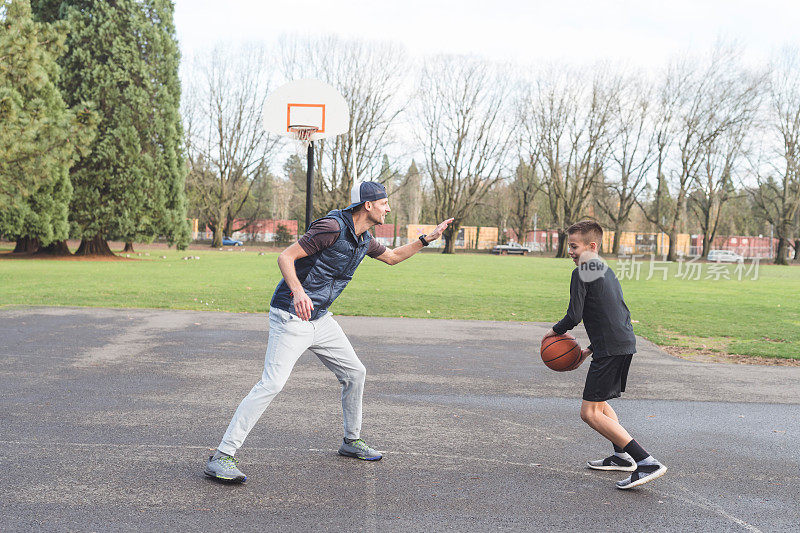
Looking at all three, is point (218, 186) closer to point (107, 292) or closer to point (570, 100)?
point (570, 100)

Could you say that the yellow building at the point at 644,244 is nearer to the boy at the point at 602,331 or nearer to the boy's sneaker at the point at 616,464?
the boy's sneaker at the point at 616,464

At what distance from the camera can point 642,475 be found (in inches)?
166

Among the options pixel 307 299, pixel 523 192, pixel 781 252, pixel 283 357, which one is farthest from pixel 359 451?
pixel 523 192

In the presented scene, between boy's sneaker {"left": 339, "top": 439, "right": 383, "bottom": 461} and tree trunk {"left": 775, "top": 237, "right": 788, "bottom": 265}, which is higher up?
tree trunk {"left": 775, "top": 237, "right": 788, "bottom": 265}

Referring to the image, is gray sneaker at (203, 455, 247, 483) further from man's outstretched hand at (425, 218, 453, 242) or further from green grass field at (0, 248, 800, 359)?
green grass field at (0, 248, 800, 359)

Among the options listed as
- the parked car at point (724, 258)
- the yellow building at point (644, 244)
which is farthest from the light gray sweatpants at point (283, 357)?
the yellow building at point (644, 244)

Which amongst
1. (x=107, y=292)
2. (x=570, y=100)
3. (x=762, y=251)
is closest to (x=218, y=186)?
(x=570, y=100)

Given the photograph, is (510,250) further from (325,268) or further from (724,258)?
(325,268)

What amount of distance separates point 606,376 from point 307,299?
6.62 ft

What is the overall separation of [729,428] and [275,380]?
409 centimetres

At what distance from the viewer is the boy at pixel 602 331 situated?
165 inches

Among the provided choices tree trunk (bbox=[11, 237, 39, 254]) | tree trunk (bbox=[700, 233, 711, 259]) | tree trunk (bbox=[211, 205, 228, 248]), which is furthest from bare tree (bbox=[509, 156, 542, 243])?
tree trunk (bbox=[11, 237, 39, 254])

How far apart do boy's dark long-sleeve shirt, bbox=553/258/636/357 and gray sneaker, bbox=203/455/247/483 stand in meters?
2.28

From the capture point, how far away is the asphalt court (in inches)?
147
